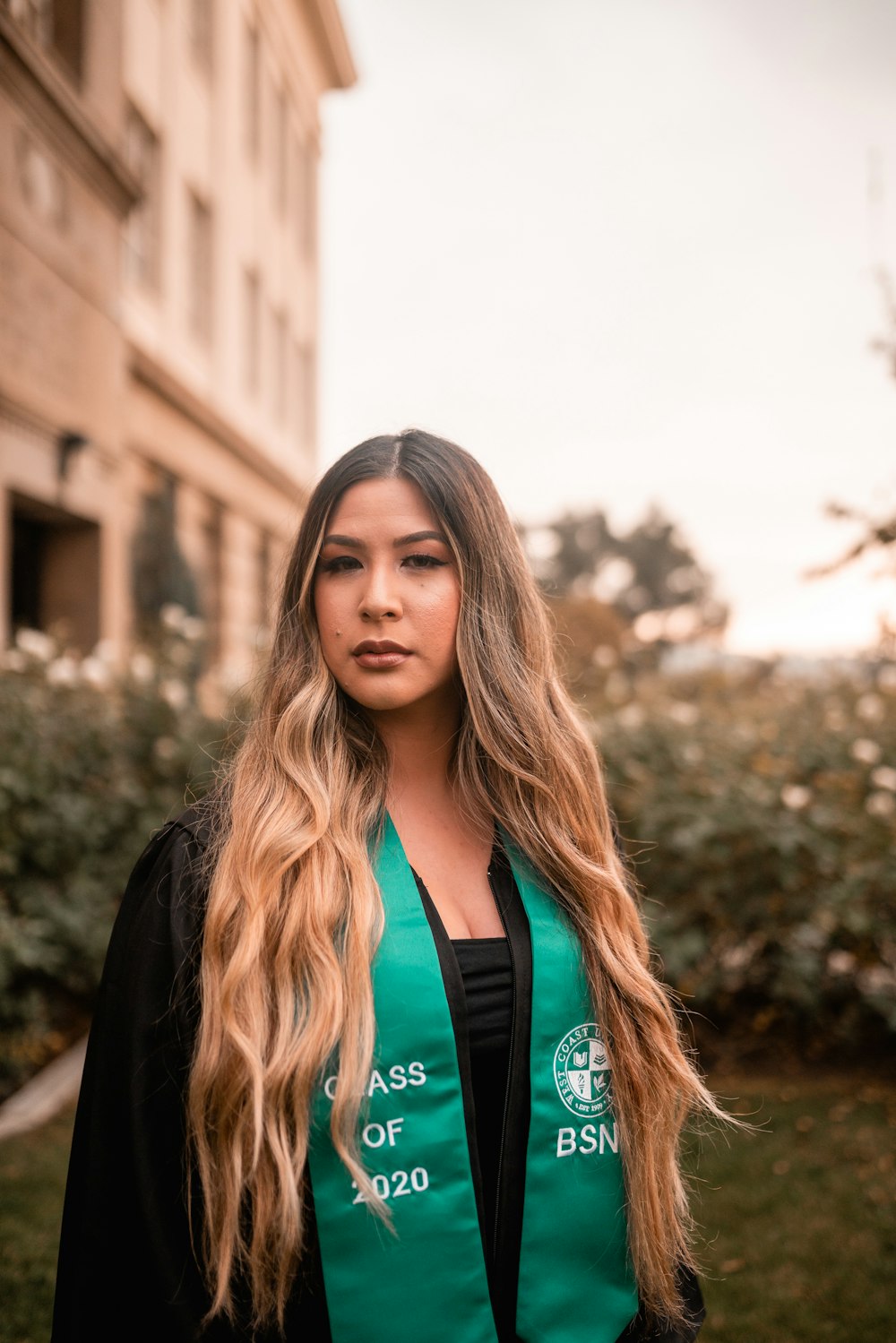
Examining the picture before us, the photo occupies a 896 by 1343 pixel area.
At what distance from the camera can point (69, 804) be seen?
5309mm

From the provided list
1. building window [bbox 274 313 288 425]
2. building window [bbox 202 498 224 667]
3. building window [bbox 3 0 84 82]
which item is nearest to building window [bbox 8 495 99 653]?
→ building window [bbox 3 0 84 82]

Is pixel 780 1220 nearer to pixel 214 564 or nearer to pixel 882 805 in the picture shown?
pixel 882 805

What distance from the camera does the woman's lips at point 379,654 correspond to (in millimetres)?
1902

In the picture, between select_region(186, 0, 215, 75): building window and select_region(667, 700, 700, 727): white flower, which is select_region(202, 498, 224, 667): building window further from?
select_region(667, 700, 700, 727): white flower

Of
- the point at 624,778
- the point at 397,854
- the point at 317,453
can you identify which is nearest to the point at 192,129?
the point at 317,453

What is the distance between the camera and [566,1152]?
1796 mm

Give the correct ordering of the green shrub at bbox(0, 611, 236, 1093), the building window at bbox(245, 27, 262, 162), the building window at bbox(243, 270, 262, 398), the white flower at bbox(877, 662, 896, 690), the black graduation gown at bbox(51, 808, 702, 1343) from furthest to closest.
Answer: the building window at bbox(243, 270, 262, 398) < the building window at bbox(245, 27, 262, 162) < the white flower at bbox(877, 662, 896, 690) < the green shrub at bbox(0, 611, 236, 1093) < the black graduation gown at bbox(51, 808, 702, 1343)

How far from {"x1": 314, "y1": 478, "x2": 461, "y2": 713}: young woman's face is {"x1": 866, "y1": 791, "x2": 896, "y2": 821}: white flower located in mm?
3520

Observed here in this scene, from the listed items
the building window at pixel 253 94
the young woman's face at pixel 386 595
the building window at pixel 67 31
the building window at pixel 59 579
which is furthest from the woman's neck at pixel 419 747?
the building window at pixel 253 94

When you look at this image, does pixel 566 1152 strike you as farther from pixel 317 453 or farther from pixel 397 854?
pixel 317 453

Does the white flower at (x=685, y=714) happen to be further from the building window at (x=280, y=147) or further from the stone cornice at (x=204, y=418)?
the building window at (x=280, y=147)

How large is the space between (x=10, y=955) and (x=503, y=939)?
3618 mm

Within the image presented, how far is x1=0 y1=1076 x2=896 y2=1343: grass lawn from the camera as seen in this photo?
10.6 ft

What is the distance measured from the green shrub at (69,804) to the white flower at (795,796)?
2.84 m
